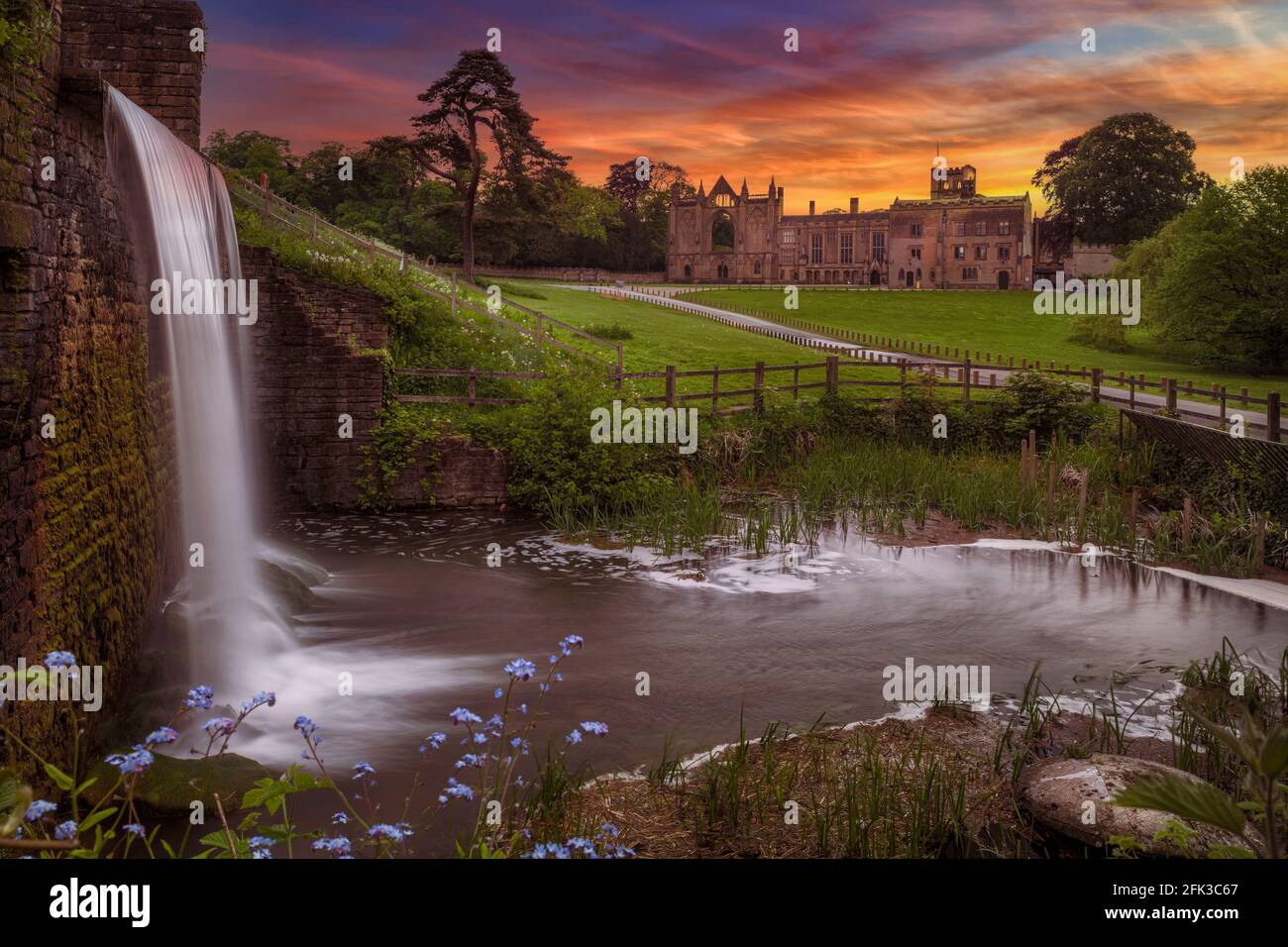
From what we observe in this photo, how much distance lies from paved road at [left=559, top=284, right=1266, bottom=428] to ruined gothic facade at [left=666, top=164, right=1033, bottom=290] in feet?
89.4

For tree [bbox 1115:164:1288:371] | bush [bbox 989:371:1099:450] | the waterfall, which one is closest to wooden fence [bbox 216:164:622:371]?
bush [bbox 989:371:1099:450]

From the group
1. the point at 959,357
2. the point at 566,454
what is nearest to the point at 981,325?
the point at 959,357

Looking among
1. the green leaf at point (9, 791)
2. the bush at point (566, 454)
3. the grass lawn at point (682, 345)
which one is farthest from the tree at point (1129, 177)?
the green leaf at point (9, 791)

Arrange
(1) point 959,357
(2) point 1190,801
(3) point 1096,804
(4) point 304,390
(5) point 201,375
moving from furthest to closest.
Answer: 1. (1) point 959,357
2. (4) point 304,390
3. (5) point 201,375
4. (3) point 1096,804
5. (2) point 1190,801

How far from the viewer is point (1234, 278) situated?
39.8 m

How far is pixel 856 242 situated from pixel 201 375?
99.2 meters

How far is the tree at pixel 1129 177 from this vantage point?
77.0m

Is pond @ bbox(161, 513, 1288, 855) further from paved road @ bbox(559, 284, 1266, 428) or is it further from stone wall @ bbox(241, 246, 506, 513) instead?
paved road @ bbox(559, 284, 1266, 428)

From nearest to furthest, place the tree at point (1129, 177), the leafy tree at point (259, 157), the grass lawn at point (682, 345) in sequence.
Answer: the grass lawn at point (682, 345) < the leafy tree at point (259, 157) < the tree at point (1129, 177)

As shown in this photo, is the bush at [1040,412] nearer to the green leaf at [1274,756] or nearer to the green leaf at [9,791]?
the green leaf at [1274,756]

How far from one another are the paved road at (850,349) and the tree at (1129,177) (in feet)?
103

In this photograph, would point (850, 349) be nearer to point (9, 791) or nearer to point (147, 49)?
point (147, 49)
